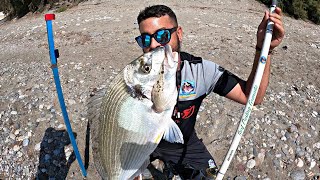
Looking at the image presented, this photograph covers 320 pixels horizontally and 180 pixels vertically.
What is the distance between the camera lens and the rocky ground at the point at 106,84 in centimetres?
401

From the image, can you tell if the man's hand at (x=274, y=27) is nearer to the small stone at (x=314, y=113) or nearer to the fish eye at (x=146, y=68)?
the fish eye at (x=146, y=68)

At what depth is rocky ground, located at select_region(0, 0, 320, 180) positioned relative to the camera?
4012 millimetres

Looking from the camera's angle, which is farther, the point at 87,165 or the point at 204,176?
the point at 87,165

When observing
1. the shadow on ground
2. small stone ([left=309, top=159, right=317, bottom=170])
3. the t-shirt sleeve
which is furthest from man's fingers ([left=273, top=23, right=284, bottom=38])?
the shadow on ground

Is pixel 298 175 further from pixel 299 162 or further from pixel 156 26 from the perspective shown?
pixel 156 26

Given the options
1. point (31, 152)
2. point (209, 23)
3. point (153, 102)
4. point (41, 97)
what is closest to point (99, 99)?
point (153, 102)

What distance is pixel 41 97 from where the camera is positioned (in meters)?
5.16

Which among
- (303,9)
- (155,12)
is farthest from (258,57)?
(303,9)

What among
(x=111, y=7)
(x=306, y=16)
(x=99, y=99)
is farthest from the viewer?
(x=306, y=16)

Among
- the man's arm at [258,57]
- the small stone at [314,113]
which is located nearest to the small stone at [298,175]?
the small stone at [314,113]

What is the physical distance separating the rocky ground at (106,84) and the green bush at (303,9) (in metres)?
4.88

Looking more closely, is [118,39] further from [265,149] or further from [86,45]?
[265,149]

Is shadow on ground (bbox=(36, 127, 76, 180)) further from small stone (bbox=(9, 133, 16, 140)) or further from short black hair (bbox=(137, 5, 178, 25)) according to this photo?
short black hair (bbox=(137, 5, 178, 25))

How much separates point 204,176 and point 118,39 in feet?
19.5
